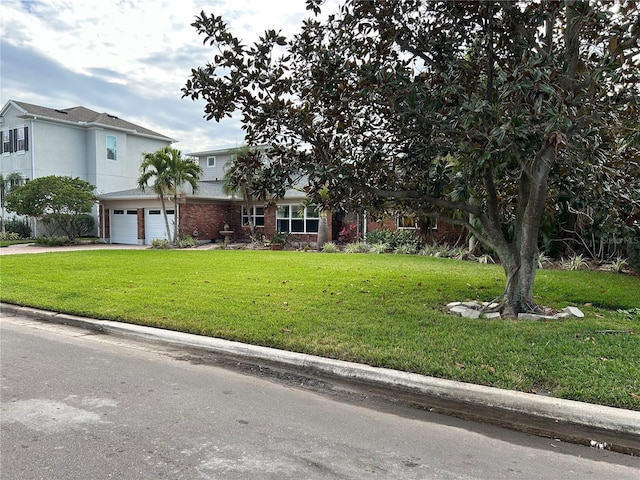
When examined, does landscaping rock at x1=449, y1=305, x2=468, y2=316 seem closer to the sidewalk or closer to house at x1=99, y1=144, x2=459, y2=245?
the sidewalk

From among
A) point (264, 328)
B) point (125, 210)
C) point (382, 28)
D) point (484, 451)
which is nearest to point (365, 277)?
point (264, 328)

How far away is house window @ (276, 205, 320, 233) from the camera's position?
24531mm

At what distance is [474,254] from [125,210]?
20.3m

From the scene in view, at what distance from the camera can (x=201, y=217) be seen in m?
26.0

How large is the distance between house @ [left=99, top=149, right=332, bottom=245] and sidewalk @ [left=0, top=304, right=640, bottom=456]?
700 inches

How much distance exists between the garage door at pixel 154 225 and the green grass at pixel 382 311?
450 inches

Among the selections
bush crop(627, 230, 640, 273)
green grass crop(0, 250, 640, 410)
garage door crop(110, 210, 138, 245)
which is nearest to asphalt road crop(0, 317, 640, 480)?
green grass crop(0, 250, 640, 410)

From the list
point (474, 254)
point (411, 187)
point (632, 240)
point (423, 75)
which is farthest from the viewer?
point (474, 254)

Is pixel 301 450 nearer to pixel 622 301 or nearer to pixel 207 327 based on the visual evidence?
pixel 207 327

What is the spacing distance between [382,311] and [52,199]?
22.6 metres

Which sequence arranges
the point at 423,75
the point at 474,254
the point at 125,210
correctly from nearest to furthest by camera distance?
the point at 423,75, the point at 474,254, the point at 125,210

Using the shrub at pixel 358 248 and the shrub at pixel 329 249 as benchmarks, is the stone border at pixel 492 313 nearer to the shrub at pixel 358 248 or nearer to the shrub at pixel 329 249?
the shrub at pixel 358 248

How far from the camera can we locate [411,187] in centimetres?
845

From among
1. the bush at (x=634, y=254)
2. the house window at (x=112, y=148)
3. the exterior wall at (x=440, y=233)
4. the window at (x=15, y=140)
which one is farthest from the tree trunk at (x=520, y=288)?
the window at (x=15, y=140)
